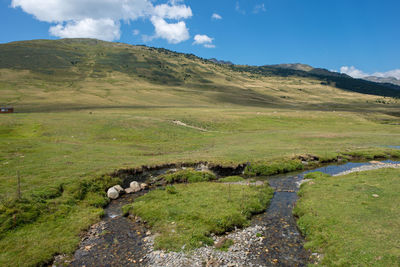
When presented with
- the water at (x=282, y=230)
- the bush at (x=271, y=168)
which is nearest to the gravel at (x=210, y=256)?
the water at (x=282, y=230)

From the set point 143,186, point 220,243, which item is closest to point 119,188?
point 143,186

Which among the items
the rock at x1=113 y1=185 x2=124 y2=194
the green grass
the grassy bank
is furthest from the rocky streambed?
the green grass

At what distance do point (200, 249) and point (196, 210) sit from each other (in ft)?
15.9

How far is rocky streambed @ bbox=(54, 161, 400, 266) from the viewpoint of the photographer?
14.8 meters

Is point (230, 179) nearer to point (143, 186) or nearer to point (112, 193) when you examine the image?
point (143, 186)

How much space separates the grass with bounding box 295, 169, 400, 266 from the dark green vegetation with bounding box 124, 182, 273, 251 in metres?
4.49

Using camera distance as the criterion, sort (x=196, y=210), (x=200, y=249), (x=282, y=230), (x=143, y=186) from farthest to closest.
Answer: (x=143, y=186)
(x=196, y=210)
(x=282, y=230)
(x=200, y=249)

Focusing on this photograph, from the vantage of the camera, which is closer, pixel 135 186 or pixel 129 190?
pixel 129 190

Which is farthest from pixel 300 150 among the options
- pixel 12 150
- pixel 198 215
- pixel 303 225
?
pixel 12 150

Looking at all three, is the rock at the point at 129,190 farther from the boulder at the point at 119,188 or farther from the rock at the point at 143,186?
the rock at the point at 143,186

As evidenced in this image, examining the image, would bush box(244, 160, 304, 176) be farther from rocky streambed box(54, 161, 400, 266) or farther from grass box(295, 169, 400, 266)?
rocky streambed box(54, 161, 400, 266)

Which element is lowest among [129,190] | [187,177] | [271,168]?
[129,190]

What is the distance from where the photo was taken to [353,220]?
57.9ft

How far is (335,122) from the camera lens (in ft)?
299
